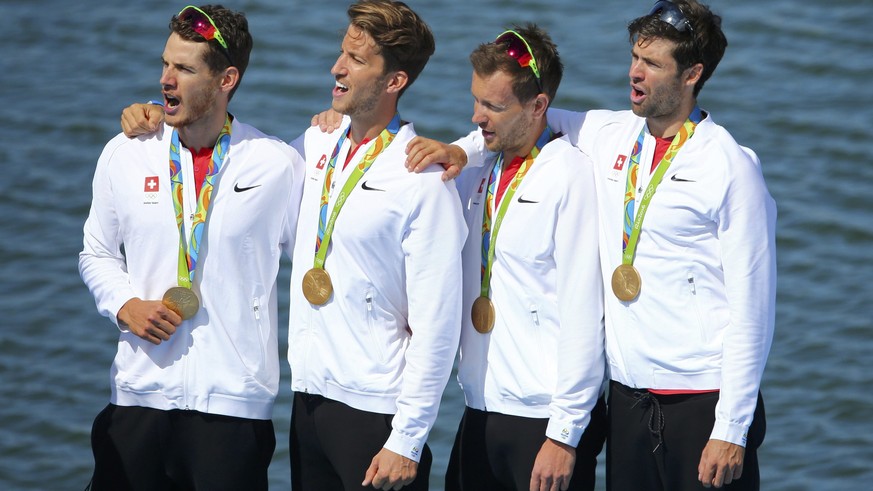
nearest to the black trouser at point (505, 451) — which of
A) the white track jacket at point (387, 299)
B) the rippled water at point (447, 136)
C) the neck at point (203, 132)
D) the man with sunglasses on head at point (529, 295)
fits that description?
the man with sunglasses on head at point (529, 295)

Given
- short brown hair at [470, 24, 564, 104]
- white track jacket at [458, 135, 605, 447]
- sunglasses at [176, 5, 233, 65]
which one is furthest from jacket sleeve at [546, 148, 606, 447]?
sunglasses at [176, 5, 233, 65]

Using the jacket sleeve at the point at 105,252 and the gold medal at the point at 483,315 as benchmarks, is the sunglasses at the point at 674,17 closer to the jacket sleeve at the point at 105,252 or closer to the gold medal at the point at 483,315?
the gold medal at the point at 483,315

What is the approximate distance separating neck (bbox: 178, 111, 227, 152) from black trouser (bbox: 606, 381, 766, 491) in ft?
5.60

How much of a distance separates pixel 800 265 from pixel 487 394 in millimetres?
5177

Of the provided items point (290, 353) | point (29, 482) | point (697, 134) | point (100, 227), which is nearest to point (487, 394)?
point (290, 353)

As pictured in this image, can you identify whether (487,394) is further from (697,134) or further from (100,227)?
(100,227)

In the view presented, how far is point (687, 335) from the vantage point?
4.75 meters

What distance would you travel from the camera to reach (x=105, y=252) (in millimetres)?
5094

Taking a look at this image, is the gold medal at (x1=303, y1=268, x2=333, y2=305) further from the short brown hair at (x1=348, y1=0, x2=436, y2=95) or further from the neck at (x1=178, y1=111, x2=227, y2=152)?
the short brown hair at (x1=348, y1=0, x2=436, y2=95)

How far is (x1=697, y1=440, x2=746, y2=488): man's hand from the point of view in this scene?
183 inches

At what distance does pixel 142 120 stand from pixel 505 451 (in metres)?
1.77

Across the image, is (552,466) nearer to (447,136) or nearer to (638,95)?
(638,95)

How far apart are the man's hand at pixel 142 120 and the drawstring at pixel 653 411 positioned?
78.1 inches

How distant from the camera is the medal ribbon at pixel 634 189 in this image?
188 inches
